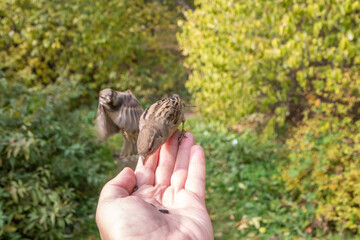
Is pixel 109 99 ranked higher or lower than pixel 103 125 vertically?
higher

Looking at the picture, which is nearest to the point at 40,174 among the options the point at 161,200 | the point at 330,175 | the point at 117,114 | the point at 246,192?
the point at 117,114

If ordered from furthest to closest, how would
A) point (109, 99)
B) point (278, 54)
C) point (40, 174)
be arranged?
1. point (278, 54)
2. point (40, 174)
3. point (109, 99)

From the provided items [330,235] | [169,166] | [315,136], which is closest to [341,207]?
[330,235]

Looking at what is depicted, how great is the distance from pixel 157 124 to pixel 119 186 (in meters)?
0.62

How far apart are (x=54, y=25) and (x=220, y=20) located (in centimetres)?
491

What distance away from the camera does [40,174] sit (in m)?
4.50

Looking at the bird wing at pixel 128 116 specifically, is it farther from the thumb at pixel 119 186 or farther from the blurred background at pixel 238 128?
the blurred background at pixel 238 128

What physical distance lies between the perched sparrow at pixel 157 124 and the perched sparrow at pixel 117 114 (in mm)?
221

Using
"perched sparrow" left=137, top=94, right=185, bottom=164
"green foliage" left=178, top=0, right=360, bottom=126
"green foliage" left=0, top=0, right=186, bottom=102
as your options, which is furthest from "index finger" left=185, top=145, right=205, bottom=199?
"green foliage" left=0, top=0, right=186, bottom=102

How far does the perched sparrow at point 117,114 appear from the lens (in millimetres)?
3010

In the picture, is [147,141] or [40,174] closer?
[147,141]

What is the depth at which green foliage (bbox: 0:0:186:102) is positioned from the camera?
8031mm

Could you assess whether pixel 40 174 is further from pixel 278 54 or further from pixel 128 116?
pixel 278 54

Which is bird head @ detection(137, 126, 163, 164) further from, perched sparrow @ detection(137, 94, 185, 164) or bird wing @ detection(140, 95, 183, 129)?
bird wing @ detection(140, 95, 183, 129)
